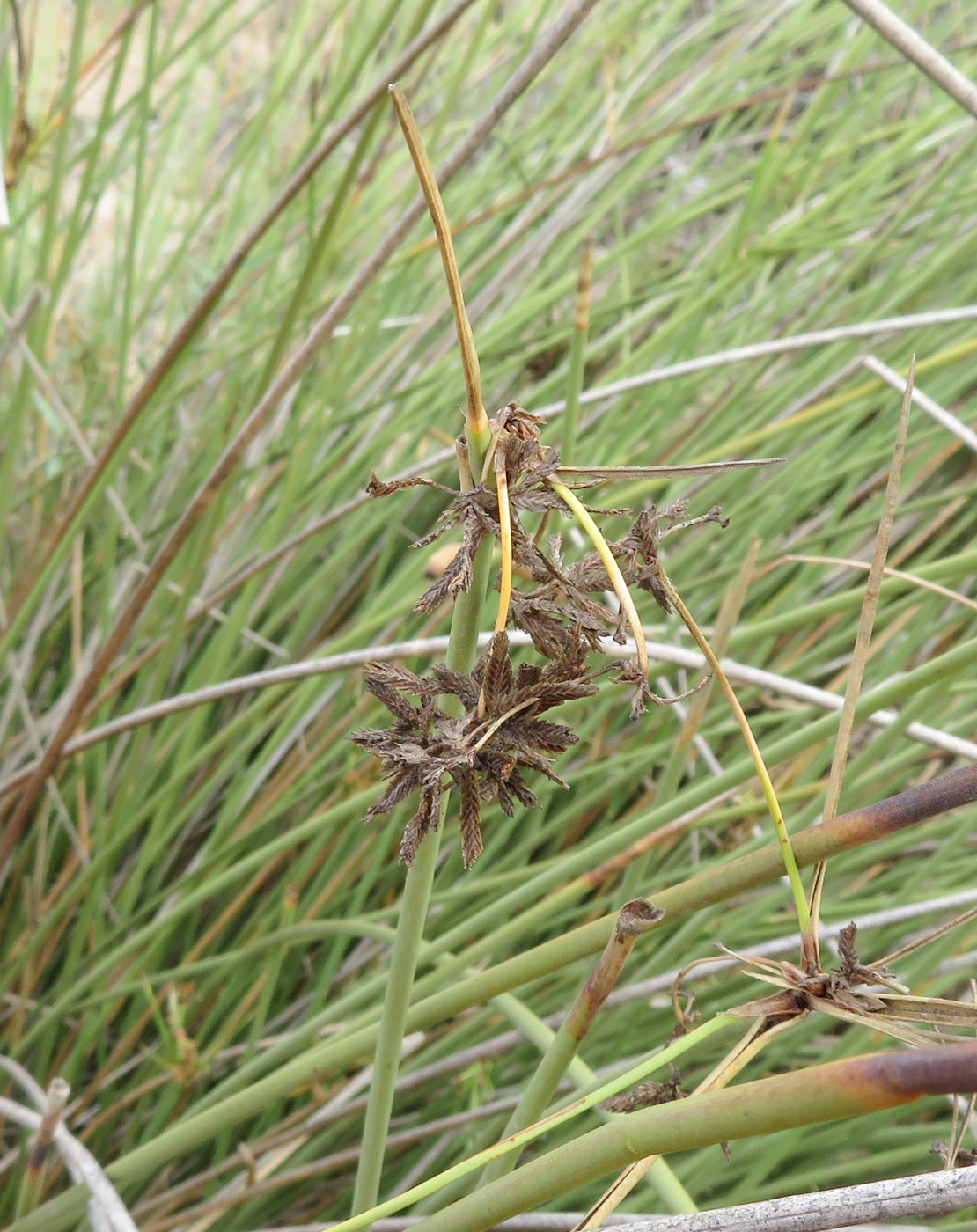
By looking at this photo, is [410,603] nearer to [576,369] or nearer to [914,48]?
[576,369]

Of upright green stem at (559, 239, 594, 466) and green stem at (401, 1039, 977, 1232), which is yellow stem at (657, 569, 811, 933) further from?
upright green stem at (559, 239, 594, 466)

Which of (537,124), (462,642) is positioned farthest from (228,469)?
(537,124)

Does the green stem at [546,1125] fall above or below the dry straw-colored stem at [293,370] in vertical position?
below

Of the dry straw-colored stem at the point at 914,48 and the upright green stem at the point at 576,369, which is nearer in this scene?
the dry straw-colored stem at the point at 914,48

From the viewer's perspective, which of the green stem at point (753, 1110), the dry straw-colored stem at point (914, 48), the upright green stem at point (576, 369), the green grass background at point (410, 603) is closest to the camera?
the green stem at point (753, 1110)

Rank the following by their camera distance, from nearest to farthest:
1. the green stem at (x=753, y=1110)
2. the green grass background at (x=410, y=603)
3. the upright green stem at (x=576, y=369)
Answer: the green stem at (x=753, y=1110) < the upright green stem at (x=576, y=369) < the green grass background at (x=410, y=603)

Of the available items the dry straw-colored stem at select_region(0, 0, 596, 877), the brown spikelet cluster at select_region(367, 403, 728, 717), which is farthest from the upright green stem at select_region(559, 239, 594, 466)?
the brown spikelet cluster at select_region(367, 403, 728, 717)

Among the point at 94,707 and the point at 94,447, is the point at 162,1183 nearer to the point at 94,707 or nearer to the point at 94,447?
the point at 94,707

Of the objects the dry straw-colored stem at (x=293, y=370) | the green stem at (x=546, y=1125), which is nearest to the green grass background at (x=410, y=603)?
the dry straw-colored stem at (x=293, y=370)

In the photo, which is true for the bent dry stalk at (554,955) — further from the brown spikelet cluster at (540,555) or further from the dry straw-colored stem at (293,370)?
the dry straw-colored stem at (293,370)
